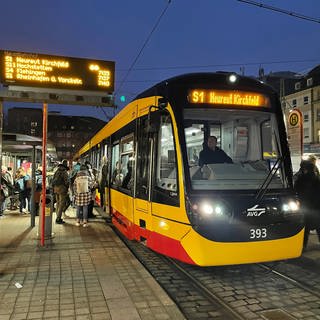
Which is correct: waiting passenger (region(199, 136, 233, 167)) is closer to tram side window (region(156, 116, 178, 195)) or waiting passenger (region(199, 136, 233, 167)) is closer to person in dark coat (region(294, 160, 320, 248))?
tram side window (region(156, 116, 178, 195))

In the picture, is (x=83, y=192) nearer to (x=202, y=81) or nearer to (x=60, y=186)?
(x=60, y=186)

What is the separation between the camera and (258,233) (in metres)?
5.41

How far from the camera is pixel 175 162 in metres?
5.82

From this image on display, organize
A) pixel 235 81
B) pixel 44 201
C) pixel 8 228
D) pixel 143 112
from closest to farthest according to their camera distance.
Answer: pixel 235 81
pixel 143 112
pixel 44 201
pixel 8 228

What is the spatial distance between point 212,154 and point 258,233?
1.43m

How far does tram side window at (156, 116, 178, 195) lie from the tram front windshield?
0.83 ft

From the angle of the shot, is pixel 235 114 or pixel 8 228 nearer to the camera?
pixel 235 114

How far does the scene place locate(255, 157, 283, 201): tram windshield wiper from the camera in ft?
18.3

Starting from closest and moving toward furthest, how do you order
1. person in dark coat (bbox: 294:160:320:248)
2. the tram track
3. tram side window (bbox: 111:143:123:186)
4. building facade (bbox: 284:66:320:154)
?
the tram track, person in dark coat (bbox: 294:160:320:248), tram side window (bbox: 111:143:123:186), building facade (bbox: 284:66:320:154)

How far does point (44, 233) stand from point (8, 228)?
226 centimetres

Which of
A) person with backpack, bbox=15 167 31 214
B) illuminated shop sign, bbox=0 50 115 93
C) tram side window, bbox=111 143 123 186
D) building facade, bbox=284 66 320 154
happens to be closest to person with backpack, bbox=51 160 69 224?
tram side window, bbox=111 143 123 186

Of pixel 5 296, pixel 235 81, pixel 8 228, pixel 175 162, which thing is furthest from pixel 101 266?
pixel 8 228

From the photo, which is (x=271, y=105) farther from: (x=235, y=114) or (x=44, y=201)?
(x=44, y=201)

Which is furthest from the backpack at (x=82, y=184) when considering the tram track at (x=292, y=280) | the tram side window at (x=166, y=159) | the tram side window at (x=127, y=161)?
the tram track at (x=292, y=280)
